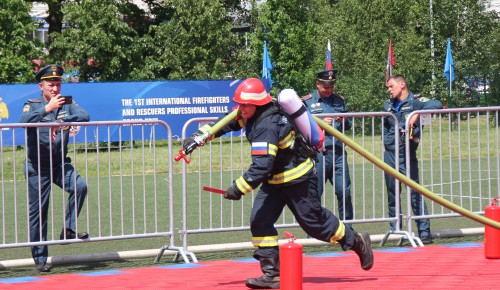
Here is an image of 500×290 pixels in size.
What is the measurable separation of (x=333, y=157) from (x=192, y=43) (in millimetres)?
28144

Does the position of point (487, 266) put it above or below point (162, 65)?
below

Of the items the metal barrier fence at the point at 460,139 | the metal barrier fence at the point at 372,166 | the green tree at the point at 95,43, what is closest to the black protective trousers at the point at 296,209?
the metal barrier fence at the point at 372,166

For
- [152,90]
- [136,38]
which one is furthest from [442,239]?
A: [136,38]

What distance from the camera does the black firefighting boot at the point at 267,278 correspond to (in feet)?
26.6

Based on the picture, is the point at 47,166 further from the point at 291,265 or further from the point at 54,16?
the point at 54,16

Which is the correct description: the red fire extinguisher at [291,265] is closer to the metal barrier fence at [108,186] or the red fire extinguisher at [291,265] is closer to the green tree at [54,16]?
the metal barrier fence at [108,186]

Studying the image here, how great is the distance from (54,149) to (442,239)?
4.34 meters

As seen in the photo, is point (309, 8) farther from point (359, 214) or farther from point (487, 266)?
point (487, 266)

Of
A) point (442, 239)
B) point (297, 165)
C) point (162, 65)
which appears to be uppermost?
point (162, 65)

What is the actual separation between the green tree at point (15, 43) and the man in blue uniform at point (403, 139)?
25.5 m

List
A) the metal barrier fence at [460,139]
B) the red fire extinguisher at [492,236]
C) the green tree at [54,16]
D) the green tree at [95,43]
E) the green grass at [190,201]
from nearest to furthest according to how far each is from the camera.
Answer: the red fire extinguisher at [492,236], the green grass at [190,201], the metal barrier fence at [460,139], the green tree at [95,43], the green tree at [54,16]

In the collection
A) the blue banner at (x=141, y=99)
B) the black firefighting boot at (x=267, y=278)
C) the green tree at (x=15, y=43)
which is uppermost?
the green tree at (x=15, y=43)

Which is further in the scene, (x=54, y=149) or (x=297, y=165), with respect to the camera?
(x=54, y=149)

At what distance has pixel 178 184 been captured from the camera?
58.4 ft
